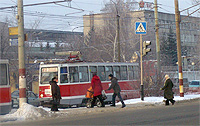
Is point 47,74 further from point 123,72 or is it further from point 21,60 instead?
point 21,60

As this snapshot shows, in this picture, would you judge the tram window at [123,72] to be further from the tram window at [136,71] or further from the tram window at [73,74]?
the tram window at [73,74]

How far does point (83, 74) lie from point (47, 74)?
2301mm

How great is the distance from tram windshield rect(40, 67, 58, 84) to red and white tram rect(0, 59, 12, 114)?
→ 27.6 feet

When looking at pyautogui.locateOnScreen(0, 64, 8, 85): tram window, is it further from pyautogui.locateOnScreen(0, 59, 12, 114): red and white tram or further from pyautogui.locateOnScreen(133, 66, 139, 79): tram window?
pyautogui.locateOnScreen(133, 66, 139, 79): tram window

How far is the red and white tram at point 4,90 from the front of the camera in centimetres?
Result: 1645

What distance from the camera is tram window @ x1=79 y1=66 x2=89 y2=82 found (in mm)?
26219

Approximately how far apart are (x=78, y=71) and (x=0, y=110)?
10237 millimetres

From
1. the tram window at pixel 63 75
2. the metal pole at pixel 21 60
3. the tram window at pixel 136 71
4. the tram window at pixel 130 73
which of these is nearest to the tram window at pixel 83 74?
the tram window at pixel 63 75

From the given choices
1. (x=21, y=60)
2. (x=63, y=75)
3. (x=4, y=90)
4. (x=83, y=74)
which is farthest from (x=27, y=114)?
(x=83, y=74)

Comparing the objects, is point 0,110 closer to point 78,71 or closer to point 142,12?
point 78,71

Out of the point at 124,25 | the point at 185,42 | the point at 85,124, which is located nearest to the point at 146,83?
the point at 85,124

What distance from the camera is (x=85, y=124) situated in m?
12.3

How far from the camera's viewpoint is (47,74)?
1022 inches

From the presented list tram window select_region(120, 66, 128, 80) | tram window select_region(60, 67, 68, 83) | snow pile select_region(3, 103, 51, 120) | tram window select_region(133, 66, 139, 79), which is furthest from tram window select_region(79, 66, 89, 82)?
snow pile select_region(3, 103, 51, 120)
